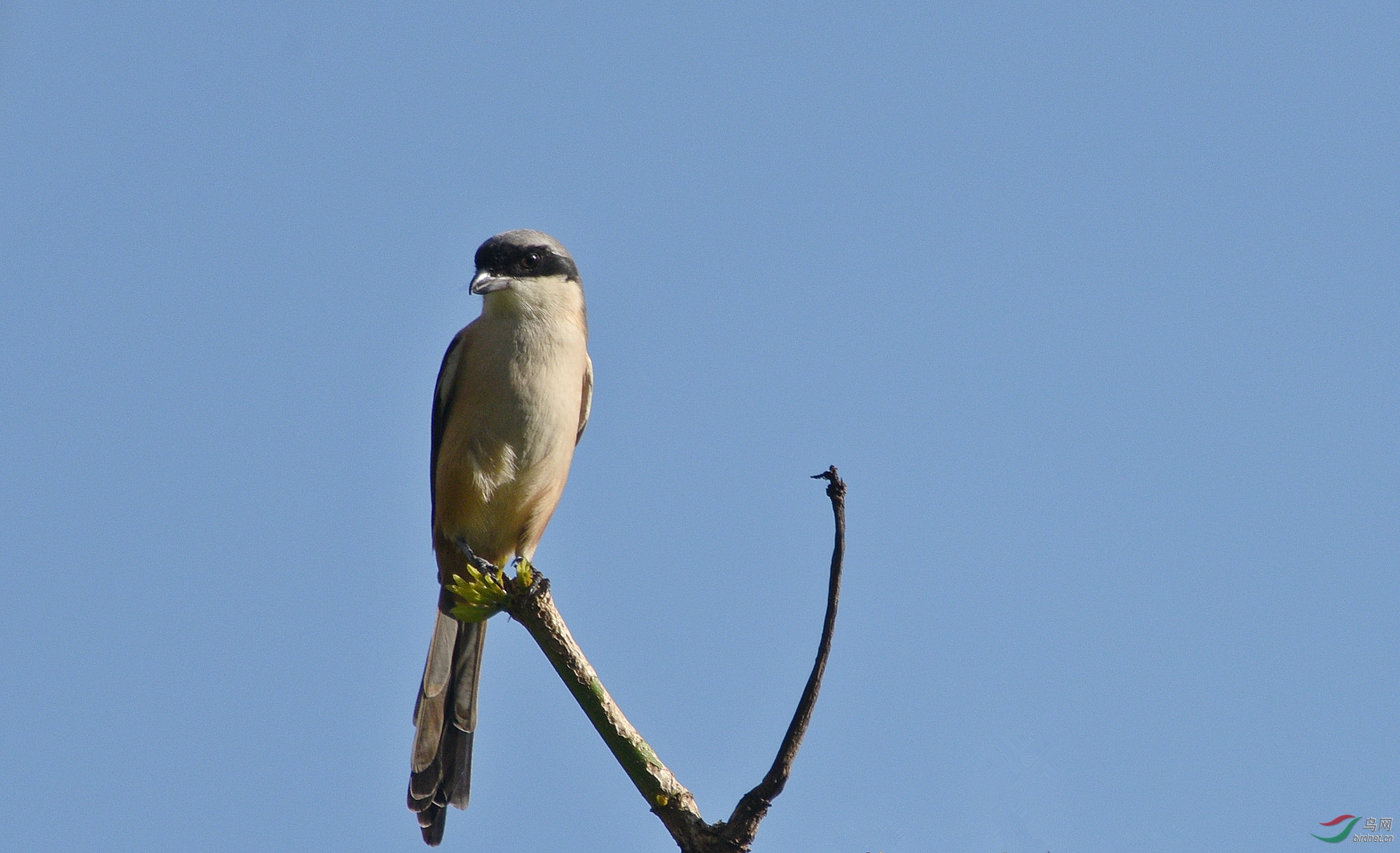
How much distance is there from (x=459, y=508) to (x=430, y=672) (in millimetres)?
734

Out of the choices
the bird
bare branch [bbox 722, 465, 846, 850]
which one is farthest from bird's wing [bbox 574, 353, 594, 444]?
bare branch [bbox 722, 465, 846, 850]

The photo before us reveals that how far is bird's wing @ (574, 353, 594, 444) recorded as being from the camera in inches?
223

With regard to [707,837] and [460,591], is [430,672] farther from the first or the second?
[707,837]

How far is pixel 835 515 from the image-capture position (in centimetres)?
209

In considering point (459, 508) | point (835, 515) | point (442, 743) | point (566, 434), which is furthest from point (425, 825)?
point (835, 515)

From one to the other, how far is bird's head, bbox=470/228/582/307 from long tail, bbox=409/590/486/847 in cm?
148

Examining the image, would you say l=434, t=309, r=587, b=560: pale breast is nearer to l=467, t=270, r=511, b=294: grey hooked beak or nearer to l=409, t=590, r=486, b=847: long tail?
l=467, t=270, r=511, b=294: grey hooked beak

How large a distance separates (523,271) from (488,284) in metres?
0.28

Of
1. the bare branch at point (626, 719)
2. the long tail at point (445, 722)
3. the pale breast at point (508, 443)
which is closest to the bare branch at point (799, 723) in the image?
the bare branch at point (626, 719)

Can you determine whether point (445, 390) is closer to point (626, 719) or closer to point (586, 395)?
point (586, 395)

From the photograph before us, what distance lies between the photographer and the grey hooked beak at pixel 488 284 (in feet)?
17.3

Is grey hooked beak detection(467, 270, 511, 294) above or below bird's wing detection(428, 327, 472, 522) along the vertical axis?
above

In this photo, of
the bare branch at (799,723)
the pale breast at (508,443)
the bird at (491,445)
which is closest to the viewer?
the bare branch at (799,723)

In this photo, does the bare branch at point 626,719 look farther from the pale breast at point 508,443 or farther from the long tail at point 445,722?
the pale breast at point 508,443
